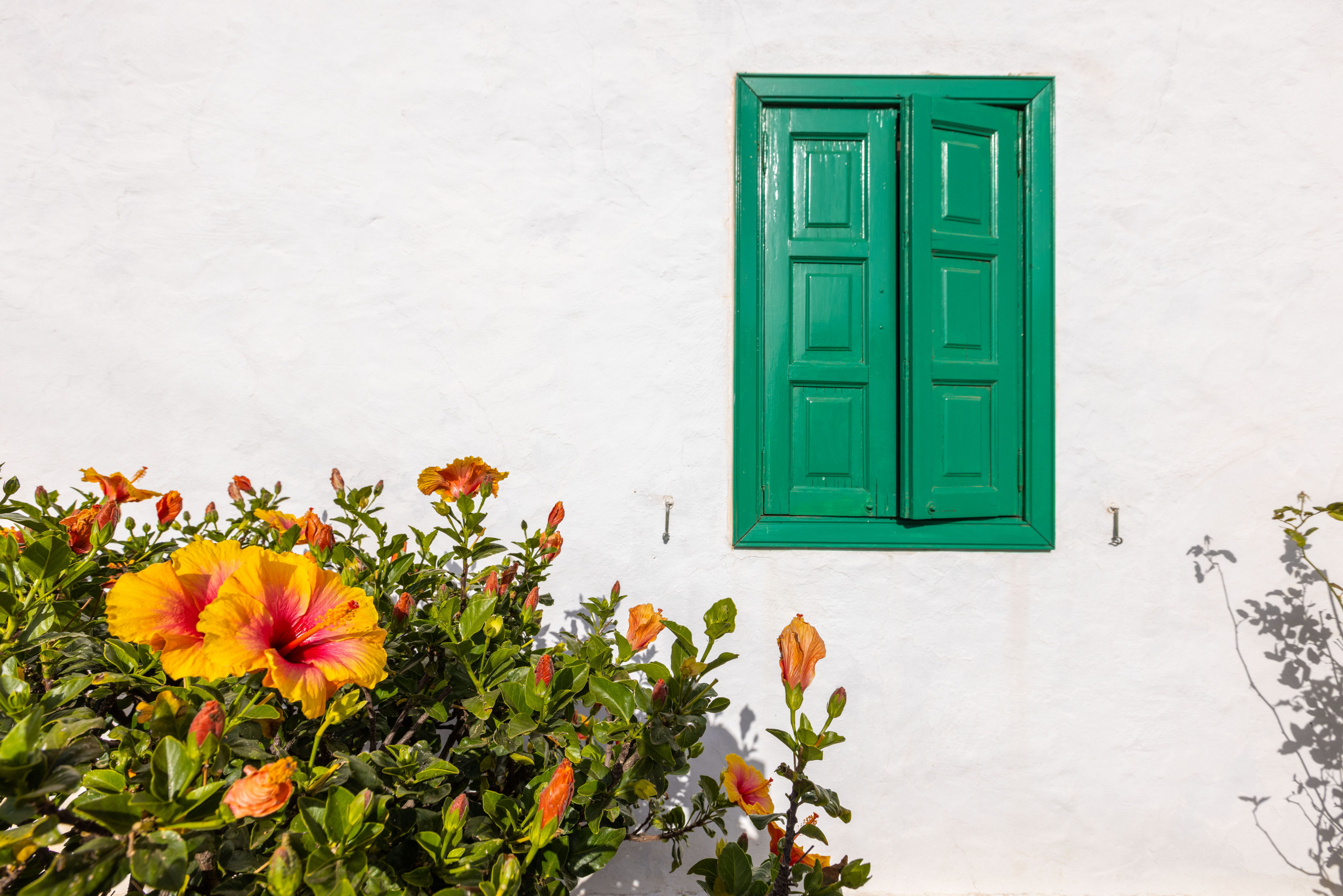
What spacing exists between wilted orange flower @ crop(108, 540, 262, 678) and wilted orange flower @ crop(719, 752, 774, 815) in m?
0.87

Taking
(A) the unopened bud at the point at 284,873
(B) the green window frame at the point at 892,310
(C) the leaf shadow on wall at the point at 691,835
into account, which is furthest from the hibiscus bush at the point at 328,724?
(B) the green window frame at the point at 892,310

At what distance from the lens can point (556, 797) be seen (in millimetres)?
853

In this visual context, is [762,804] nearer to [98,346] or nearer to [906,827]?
[906,827]

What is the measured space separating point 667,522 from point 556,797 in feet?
3.83

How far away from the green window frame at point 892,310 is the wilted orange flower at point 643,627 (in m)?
0.85

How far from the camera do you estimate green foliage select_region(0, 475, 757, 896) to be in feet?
2.08

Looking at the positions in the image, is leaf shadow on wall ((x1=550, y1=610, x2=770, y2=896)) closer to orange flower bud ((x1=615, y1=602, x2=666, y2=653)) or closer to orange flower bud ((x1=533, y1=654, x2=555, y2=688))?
orange flower bud ((x1=615, y1=602, x2=666, y2=653))

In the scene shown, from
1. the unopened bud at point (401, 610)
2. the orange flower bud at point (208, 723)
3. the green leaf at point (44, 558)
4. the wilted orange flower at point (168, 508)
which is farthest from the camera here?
the wilted orange flower at point (168, 508)

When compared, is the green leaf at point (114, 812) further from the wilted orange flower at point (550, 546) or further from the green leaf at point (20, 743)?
the wilted orange flower at point (550, 546)

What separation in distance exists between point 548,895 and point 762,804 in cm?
44

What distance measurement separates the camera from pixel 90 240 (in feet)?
6.54

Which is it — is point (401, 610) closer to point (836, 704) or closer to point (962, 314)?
point (836, 704)

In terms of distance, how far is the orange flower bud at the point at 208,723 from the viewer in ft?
2.23

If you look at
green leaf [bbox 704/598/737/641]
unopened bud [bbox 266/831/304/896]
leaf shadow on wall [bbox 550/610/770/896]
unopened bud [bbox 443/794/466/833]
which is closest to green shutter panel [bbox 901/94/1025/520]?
leaf shadow on wall [bbox 550/610/770/896]
